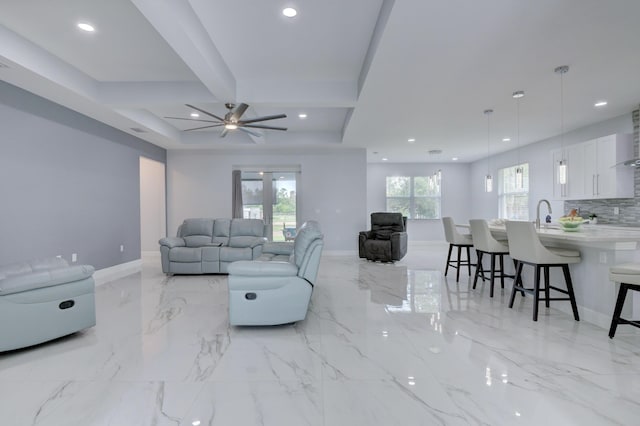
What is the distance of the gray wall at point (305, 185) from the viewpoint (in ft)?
25.5

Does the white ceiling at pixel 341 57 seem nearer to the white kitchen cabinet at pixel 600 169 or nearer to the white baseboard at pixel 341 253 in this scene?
the white kitchen cabinet at pixel 600 169

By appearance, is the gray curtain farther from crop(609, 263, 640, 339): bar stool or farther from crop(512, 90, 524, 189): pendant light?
crop(609, 263, 640, 339): bar stool

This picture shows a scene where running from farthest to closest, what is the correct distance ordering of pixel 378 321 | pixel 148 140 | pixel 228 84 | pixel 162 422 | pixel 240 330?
pixel 148 140, pixel 228 84, pixel 378 321, pixel 240 330, pixel 162 422

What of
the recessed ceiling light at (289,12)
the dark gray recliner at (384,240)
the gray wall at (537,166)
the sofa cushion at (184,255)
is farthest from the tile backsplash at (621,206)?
the sofa cushion at (184,255)

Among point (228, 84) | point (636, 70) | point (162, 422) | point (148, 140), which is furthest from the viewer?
point (148, 140)

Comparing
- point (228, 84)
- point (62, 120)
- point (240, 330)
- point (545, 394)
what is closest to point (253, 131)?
point (228, 84)

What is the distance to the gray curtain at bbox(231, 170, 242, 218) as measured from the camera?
307 inches

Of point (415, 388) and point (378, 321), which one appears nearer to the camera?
point (415, 388)

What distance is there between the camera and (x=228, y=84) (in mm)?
3977

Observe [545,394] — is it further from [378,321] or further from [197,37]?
[197,37]

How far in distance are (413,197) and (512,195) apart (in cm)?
283

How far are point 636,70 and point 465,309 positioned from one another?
3.18 m

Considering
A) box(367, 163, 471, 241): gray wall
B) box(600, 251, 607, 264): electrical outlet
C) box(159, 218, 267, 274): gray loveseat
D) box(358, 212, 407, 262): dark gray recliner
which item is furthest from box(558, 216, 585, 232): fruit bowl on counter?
box(367, 163, 471, 241): gray wall

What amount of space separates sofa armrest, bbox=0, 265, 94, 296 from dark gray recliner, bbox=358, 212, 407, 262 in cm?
498
